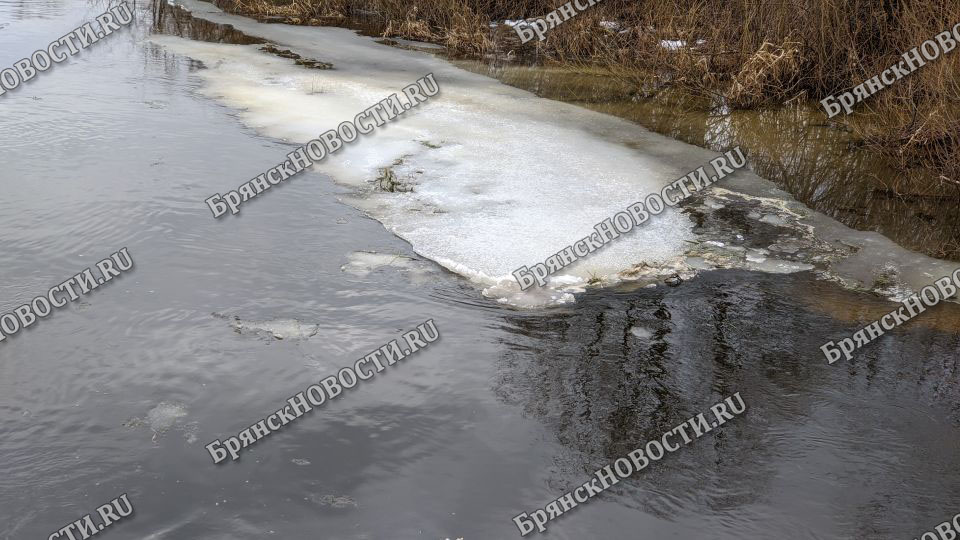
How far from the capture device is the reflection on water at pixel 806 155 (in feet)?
21.0

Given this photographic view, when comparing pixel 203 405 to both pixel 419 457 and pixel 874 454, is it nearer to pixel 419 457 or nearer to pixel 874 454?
pixel 419 457

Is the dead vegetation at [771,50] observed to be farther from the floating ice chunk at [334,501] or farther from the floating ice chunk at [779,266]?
the floating ice chunk at [334,501]

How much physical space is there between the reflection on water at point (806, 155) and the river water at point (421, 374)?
59 cm

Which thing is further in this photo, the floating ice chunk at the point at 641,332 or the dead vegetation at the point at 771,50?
the dead vegetation at the point at 771,50

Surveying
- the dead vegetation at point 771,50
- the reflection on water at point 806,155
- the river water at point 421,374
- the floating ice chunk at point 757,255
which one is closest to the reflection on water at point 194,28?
the dead vegetation at point 771,50

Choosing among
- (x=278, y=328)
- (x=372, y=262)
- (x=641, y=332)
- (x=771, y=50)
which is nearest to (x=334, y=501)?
(x=278, y=328)

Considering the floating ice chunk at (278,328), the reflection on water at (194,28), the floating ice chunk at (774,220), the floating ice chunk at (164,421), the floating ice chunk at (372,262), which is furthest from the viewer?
the reflection on water at (194,28)

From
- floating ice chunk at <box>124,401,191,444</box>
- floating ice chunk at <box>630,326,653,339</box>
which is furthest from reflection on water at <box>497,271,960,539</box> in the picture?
floating ice chunk at <box>124,401,191,444</box>

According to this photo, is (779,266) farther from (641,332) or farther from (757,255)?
(641,332)

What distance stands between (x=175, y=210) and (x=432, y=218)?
6.11 ft

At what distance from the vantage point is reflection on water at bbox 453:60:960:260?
6395 millimetres

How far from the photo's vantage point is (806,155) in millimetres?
7945

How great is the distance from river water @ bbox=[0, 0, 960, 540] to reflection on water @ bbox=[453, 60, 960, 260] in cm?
59

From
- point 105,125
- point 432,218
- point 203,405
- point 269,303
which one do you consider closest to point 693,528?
point 203,405
